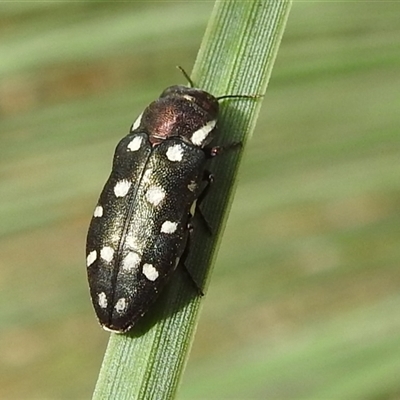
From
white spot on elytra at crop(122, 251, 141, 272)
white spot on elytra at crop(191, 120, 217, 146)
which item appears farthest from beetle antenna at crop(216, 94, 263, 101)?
white spot on elytra at crop(122, 251, 141, 272)

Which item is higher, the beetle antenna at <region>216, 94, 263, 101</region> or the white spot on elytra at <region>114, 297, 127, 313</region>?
the beetle antenna at <region>216, 94, 263, 101</region>

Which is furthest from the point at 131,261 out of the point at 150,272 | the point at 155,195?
the point at 155,195

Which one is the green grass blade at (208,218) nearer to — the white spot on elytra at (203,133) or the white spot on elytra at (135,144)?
the white spot on elytra at (203,133)

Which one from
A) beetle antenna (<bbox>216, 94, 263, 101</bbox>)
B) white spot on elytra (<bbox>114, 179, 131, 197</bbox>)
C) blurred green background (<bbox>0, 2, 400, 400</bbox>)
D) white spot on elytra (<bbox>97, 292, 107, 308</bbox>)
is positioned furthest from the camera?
blurred green background (<bbox>0, 2, 400, 400</bbox>)

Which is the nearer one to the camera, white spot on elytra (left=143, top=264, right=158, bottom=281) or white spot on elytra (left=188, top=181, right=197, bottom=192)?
white spot on elytra (left=143, top=264, right=158, bottom=281)

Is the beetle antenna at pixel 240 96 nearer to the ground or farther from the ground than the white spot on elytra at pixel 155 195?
farther from the ground

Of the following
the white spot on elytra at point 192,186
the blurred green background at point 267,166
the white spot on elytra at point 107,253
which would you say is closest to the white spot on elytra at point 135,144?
the white spot on elytra at point 192,186

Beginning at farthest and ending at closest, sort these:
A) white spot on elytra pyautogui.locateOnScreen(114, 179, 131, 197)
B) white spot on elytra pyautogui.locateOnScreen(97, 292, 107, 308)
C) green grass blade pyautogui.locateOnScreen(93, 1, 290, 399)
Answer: white spot on elytra pyautogui.locateOnScreen(114, 179, 131, 197), white spot on elytra pyautogui.locateOnScreen(97, 292, 107, 308), green grass blade pyautogui.locateOnScreen(93, 1, 290, 399)

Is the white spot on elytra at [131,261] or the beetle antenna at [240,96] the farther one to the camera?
the white spot on elytra at [131,261]

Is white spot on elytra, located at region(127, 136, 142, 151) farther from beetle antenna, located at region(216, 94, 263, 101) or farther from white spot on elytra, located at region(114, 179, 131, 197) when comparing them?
beetle antenna, located at region(216, 94, 263, 101)

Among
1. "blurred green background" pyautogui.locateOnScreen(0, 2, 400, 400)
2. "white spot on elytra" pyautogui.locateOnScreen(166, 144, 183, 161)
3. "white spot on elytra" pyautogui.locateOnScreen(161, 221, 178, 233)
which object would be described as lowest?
"white spot on elytra" pyautogui.locateOnScreen(161, 221, 178, 233)
